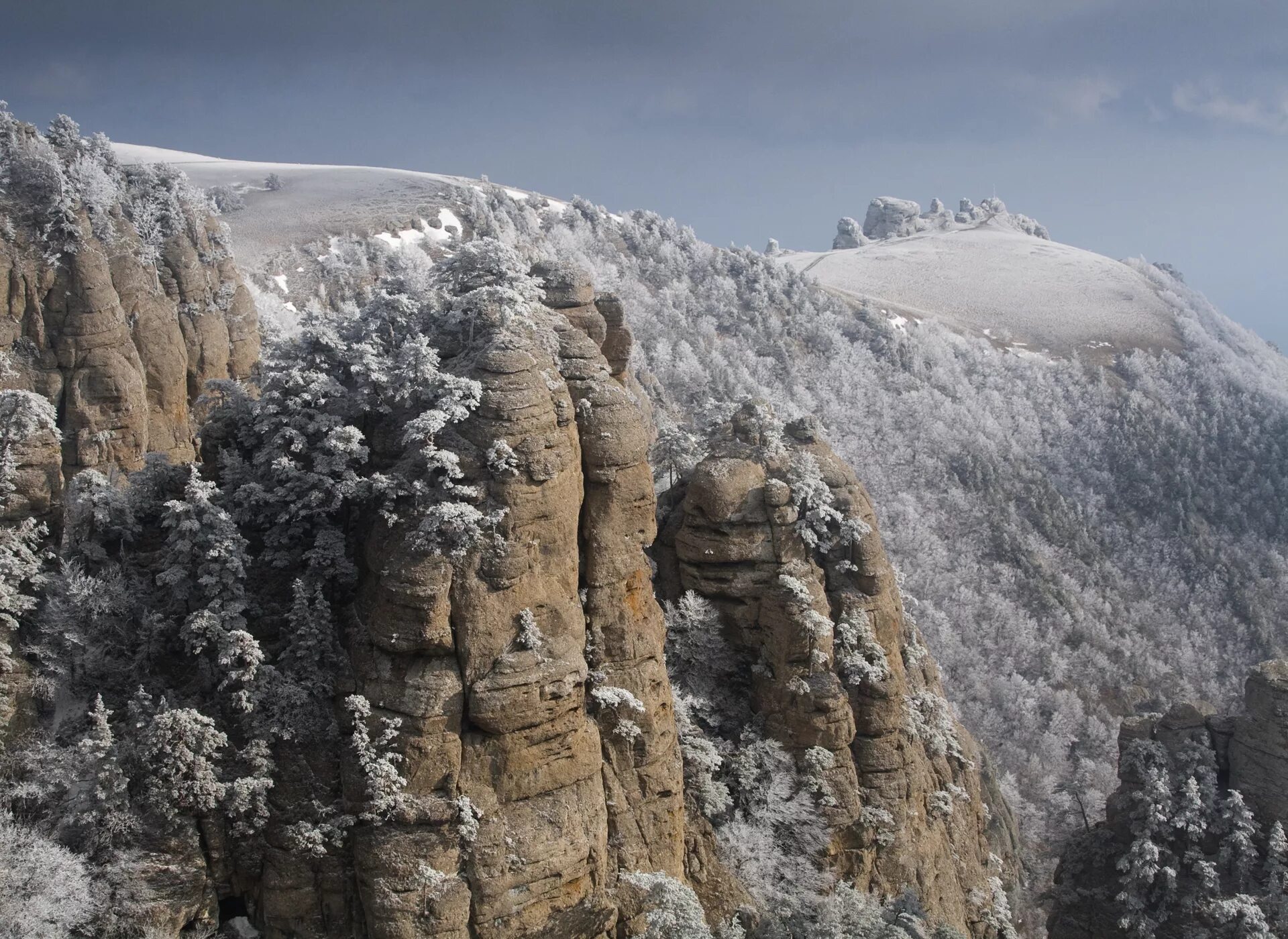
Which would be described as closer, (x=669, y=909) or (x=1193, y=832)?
(x=669, y=909)

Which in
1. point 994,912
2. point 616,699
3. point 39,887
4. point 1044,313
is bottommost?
point 994,912

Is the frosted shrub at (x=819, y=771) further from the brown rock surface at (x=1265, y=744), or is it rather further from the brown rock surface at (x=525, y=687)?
the brown rock surface at (x=1265, y=744)

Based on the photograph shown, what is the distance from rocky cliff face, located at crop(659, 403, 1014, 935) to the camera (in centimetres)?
3528

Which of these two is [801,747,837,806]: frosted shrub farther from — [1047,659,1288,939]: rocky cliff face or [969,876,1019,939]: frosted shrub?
[1047,659,1288,939]: rocky cliff face

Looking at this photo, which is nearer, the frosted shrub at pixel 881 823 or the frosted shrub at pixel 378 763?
the frosted shrub at pixel 378 763

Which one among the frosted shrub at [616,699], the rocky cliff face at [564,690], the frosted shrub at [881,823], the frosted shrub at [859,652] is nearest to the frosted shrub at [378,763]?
the rocky cliff face at [564,690]

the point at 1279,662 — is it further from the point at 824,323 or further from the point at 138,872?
the point at 824,323

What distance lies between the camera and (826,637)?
117 ft

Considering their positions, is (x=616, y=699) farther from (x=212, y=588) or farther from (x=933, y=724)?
(x=933, y=724)

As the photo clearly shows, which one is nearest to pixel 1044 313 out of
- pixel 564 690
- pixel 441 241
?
pixel 441 241

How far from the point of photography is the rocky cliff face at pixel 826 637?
1389 inches

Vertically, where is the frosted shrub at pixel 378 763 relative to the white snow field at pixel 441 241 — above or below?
below

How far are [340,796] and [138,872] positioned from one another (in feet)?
17.3

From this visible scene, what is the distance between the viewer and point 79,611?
28188 millimetres
